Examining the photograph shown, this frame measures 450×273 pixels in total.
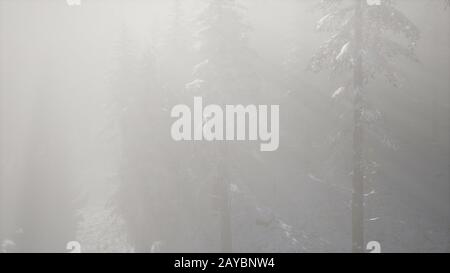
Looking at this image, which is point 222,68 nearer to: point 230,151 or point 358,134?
point 230,151

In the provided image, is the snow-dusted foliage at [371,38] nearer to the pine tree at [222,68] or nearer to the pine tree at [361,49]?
the pine tree at [361,49]

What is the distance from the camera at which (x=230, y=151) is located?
70.1ft

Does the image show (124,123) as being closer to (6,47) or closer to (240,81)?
(240,81)

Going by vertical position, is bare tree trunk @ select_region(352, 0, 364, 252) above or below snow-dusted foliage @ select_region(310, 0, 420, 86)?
below

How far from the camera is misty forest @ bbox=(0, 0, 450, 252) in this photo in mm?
16906

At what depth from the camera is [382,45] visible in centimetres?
1617

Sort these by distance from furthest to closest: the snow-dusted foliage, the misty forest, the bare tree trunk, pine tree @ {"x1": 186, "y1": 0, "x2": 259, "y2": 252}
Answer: pine tree @ {"x1": 186, "y1": 0, "x2": 259, "y2": 252}
the misty forest
the bare tree trunk
the snow-dusted foliage

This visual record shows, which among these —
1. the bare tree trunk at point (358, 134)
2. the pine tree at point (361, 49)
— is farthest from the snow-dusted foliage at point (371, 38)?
the bare tree trunk at point (358, 134)

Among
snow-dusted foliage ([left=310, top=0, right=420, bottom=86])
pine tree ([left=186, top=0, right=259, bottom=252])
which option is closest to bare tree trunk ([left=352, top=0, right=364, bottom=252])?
snow-dusted foliage ([left=310, top=0, right=420, bottom=86])

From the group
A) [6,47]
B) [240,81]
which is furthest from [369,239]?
[6,47]

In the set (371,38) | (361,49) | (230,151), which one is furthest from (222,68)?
(371,38)

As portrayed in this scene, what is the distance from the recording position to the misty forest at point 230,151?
55.5 ft

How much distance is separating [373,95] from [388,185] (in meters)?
13.7

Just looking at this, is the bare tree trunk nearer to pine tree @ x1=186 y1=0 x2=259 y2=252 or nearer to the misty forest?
the misty forest
